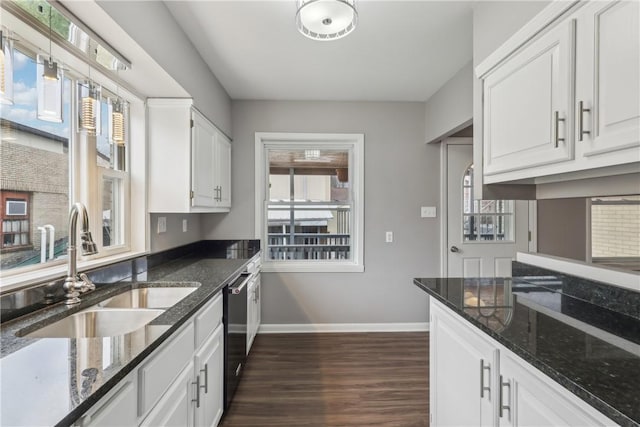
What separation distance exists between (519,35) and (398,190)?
2.14m

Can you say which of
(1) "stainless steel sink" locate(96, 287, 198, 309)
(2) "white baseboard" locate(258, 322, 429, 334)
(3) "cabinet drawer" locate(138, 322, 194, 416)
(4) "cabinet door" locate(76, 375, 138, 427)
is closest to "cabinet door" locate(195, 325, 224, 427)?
(3) "cabinet drawer" locate(138, 322, 194, 416)

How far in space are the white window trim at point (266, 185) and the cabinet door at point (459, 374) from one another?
5.92ft

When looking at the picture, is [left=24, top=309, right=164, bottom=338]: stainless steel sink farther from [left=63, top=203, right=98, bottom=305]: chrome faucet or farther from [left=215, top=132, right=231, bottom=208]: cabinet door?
[left=215, top=132, right=231, bottom=208]: cabinet door

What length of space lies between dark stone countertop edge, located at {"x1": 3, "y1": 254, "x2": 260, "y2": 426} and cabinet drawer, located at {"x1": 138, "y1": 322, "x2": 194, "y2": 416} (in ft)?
0.22

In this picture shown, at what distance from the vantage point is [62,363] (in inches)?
34.6

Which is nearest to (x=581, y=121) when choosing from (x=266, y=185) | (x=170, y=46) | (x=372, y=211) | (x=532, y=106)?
(x=532, y=106)

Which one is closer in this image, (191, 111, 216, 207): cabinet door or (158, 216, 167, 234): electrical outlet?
(191, 111, 216, 207): cabinet door

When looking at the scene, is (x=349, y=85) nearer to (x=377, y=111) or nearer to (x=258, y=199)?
(x=377, y=111)

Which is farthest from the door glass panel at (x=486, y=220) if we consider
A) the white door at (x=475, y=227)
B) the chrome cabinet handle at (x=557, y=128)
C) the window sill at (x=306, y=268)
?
the chrome cabinet handle at (x=557, y=128)

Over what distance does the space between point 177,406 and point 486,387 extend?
1.22 meters

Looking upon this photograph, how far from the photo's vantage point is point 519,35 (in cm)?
148

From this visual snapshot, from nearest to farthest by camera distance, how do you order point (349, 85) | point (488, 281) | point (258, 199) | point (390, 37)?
1. point (488, 281)
2. point (390, 37)
3. point (349, 85)
4. point (258, 199)

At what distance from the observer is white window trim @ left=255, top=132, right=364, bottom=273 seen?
11.4 feet

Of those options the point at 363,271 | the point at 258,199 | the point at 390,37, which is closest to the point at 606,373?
the point at 390,37
